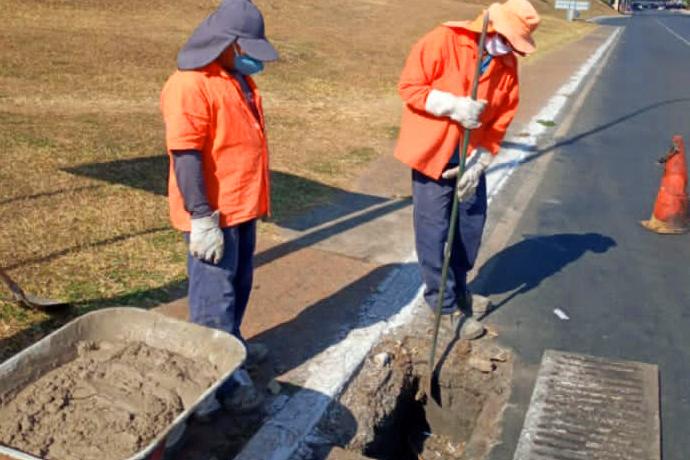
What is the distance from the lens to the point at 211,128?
3.57 meters

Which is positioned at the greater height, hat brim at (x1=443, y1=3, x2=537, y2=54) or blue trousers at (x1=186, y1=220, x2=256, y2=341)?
hat brim at (x1=443, y1=3, x2=537, y2=54)

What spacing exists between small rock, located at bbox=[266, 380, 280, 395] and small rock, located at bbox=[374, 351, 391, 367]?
26.4 inches

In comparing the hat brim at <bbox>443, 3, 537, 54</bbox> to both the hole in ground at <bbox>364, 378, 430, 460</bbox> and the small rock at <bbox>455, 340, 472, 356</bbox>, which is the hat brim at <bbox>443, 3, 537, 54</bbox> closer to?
the small rock at <bbox>455, 340, 472, 356</bbox>

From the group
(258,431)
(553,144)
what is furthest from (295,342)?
(553,144)

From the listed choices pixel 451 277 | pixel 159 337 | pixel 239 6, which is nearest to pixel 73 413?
pixel 159 337

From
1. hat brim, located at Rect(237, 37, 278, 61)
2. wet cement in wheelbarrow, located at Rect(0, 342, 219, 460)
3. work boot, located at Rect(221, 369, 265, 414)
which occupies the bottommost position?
work boot, located at Rect(221, 369, 265, 414)

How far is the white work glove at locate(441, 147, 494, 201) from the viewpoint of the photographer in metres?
4.64

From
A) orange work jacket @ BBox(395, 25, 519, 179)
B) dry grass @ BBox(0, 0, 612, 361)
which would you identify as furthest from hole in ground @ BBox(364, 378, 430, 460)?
dry grass @ BBox(0, 0, 612, 361)

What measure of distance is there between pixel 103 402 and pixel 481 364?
2450 mm

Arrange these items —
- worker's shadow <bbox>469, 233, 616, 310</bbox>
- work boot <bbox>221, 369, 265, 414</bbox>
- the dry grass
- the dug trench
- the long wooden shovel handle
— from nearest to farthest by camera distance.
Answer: work boot <bbox>221, 369, 265, 414</bbox> < the long wooden shovel handle < the dug trench < the dry grass < worker's shadow <bbox>469, 233, 616, 310</bbox>

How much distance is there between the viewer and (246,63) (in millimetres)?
3613

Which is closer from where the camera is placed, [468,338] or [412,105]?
[412,105]

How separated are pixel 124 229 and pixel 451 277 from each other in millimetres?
2705

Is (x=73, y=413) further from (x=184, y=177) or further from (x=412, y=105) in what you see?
(x=412, y=105)
